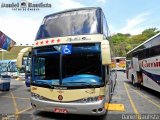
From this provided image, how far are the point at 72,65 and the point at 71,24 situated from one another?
146cm

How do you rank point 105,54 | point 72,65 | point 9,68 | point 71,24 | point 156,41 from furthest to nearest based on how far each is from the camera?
point 9,68
point 156,41
point 71,24
point 72,65
point 105,54

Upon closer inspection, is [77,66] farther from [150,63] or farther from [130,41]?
[130,41]

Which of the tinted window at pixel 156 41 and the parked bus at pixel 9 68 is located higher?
the tinted window at pixel 156 41

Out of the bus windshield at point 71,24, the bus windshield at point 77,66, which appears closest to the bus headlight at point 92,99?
the bus windshield at point 77,66

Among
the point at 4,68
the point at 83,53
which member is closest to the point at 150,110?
the point at 83,53

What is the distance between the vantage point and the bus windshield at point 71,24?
31.5 ft

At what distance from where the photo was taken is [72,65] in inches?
373

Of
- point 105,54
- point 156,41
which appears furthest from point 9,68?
point 105,54

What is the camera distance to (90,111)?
29.1 ft

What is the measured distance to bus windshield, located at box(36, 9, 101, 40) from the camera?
9.60m

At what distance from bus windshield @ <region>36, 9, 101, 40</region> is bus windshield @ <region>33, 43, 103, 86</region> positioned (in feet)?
1.88

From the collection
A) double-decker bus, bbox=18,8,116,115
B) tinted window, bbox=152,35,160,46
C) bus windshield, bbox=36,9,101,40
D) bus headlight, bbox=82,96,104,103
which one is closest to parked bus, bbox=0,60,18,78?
tinted window, bbox=152,35,160,46

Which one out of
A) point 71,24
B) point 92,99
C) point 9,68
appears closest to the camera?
point 92,99

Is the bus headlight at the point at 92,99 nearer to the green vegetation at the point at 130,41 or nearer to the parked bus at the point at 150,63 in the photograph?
the parked bus at the point at 150,63
